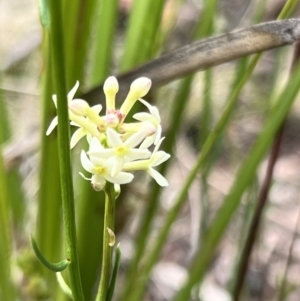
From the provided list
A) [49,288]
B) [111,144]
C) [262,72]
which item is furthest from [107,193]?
[262,72]

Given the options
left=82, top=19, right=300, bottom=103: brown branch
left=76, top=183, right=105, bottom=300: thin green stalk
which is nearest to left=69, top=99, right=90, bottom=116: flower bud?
left=82, top=19, right=300, bottom=103: brown branch

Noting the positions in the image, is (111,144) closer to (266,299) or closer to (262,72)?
(266,299)

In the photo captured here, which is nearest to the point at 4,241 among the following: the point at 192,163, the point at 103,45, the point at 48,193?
the point at 48,193

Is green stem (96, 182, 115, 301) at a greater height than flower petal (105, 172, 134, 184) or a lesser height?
lesser

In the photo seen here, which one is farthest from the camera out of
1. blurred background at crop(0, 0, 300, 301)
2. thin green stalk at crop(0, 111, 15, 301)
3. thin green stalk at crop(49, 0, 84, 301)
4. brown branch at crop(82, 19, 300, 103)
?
blurred background at crop(0, 0, 300, 301)

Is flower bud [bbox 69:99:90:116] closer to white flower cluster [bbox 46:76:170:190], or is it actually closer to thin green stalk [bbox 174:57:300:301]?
white flower cluster [bbox 46:76:170:190]

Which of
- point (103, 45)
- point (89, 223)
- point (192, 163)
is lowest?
point (192, 163)

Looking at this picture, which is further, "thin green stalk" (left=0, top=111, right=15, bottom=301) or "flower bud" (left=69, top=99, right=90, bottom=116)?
"thin green stalk" (left=0, top=111, right=15, bottom=301)

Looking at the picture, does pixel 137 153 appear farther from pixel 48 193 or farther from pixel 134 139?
pixel 48 193

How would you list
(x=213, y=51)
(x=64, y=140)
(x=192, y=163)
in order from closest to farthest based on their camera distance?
1. (x=64, y=140)
2. (x=213, y=51)
3. (x=192, y=163)

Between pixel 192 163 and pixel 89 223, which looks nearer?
pixel 89 223
